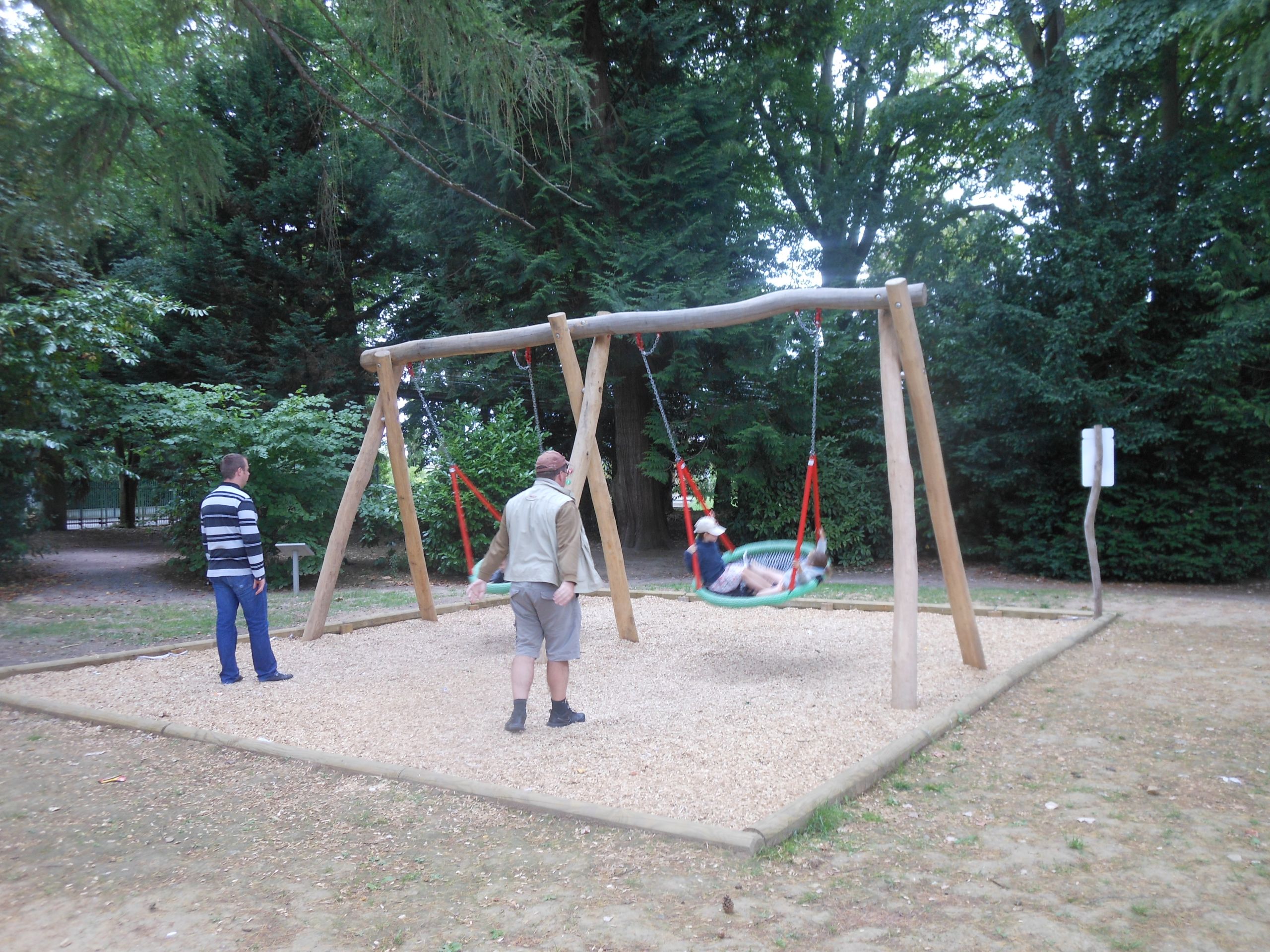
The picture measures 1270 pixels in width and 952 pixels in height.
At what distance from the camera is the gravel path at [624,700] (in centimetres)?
464

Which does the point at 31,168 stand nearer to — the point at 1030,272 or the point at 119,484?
the point at 1030,272

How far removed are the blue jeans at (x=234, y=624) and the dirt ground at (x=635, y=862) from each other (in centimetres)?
148

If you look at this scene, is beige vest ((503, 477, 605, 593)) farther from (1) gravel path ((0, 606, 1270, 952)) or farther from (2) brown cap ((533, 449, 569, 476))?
(1) gravel path ((0, 606, 1270, 952))

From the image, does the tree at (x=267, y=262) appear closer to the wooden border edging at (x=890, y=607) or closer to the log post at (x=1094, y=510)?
the wooden border edging at (x=890, y=607)

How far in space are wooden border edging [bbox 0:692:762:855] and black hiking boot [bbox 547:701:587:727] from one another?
1012 mm

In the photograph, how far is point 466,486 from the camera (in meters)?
15.3

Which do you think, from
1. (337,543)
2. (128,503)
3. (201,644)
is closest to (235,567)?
(337,543)

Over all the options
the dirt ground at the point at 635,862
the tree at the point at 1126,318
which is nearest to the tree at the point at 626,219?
the tree at the point at 1126,318

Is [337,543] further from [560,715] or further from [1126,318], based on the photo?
[1126,318]

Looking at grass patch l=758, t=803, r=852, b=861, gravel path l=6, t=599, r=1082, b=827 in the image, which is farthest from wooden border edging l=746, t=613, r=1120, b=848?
gravel path l=6, t=599, r=1082, b=827

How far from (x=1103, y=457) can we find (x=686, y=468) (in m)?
4.48

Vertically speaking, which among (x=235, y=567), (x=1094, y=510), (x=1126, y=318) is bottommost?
(x=235, y=567)

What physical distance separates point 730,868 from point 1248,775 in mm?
2964

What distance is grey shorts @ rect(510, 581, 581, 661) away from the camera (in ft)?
17.7
